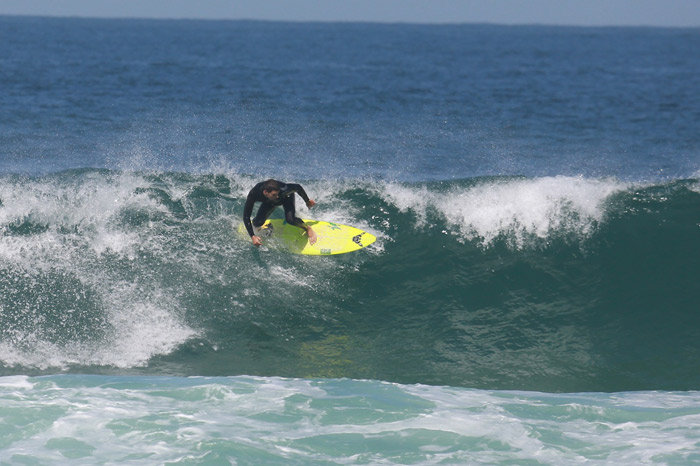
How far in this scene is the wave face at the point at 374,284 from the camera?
32.0ft

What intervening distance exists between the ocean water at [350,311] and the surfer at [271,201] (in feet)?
1.88

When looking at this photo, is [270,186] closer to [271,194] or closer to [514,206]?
[271,194]

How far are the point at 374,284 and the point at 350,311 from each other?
2.48ft

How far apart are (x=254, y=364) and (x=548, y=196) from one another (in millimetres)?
6237

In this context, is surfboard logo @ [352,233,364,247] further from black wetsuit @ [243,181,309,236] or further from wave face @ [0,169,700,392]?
black wetsuit @ [243,181,309,236]

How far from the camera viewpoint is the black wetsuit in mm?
10789

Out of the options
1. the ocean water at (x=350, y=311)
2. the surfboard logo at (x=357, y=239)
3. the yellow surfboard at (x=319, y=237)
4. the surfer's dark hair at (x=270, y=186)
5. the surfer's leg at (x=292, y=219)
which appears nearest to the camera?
the ocean water at (x=350, y=311)

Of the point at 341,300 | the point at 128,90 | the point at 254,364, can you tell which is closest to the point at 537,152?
the point at 341,300

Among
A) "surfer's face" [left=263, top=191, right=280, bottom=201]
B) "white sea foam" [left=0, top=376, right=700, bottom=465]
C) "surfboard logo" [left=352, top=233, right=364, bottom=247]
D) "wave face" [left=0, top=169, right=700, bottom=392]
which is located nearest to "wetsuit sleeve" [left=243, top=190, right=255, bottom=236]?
"surfer's face" [left=263, top=191, right=280, bottom=201]

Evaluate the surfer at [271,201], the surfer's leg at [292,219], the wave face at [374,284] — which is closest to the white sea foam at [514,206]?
the wave face at [374,284]

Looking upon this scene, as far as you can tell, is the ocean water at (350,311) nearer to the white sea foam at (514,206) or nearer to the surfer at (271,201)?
the white sea foam at (514,206)

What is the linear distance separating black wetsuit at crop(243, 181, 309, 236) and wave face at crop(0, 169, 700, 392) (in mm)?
657

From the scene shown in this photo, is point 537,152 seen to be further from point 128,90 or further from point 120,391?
point 128,90

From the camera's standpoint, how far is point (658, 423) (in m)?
7.98
